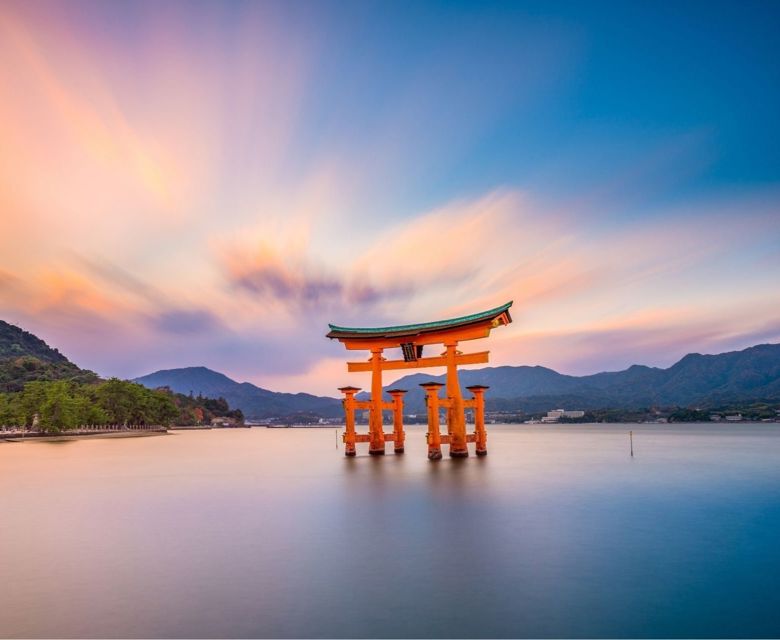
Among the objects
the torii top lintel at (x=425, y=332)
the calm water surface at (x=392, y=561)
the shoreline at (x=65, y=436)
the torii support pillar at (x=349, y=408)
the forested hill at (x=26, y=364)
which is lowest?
the calm water surface at (x=392, y=561)

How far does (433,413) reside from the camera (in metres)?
30.2

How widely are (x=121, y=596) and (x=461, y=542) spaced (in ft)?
23.8

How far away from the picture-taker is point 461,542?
1230 cm

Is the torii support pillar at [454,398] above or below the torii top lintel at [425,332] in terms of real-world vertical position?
below

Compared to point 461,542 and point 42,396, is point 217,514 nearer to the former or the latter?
point 461,542

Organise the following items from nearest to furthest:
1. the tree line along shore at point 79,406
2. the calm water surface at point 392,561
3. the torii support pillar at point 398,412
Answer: the calm water surface at point 392,561
the torii support pillar at point 398,412
the tree line along shore at point 79,406

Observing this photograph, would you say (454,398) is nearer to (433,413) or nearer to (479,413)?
(433,413)

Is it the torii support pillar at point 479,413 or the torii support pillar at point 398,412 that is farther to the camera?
the torii support pillar at point 398,412

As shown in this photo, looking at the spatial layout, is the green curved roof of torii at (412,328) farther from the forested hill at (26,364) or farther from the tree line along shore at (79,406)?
the forested hill at (26,364)

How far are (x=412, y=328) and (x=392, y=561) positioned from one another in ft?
67.3

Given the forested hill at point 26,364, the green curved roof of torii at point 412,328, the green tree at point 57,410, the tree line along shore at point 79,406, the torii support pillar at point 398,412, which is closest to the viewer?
the green curved roof of torii at point 412,328

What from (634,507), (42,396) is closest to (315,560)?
(634,507)

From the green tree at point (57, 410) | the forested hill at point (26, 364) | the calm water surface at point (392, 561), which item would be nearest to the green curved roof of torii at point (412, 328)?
the calm water surface at point (392, 561)

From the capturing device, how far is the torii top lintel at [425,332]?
27547 millimetres
